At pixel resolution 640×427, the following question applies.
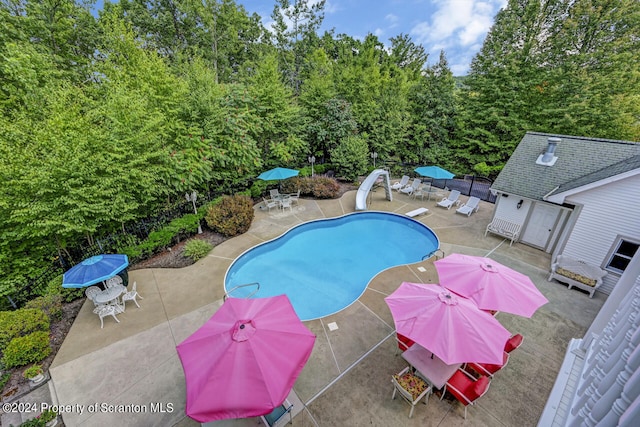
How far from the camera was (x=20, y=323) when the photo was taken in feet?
21.3

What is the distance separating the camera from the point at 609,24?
18.3 metres

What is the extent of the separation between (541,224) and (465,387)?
932 cm

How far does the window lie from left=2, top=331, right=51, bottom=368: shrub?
56.4ft

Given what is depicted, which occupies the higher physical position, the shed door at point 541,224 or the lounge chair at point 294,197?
the shed door at point 541,224

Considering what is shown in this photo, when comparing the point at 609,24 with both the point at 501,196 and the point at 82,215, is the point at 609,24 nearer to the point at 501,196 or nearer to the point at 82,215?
the point at 501,196

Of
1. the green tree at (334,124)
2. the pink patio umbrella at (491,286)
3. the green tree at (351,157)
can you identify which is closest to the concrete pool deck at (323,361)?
the pink patio umbrella at (491,286)

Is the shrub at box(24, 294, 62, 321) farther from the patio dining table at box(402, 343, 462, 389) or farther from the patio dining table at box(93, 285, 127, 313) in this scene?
the patio dining table at box(402, 343, 462, 389)

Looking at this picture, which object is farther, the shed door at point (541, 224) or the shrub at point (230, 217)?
the shrub at point (230, 217)

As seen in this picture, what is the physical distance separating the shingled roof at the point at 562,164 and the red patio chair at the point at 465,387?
835cm

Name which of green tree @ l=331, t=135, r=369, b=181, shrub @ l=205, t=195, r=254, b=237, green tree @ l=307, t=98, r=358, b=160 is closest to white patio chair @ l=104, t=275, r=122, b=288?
shrub @ l=205, t=195, r=254, b=237

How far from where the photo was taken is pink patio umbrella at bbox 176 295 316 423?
12.0 feet

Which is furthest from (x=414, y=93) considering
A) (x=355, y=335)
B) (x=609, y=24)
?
(x=355, y=335)

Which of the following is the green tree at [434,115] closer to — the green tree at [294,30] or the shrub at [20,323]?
the green tree at [294,30]

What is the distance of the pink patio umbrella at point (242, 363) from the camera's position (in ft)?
12.0
